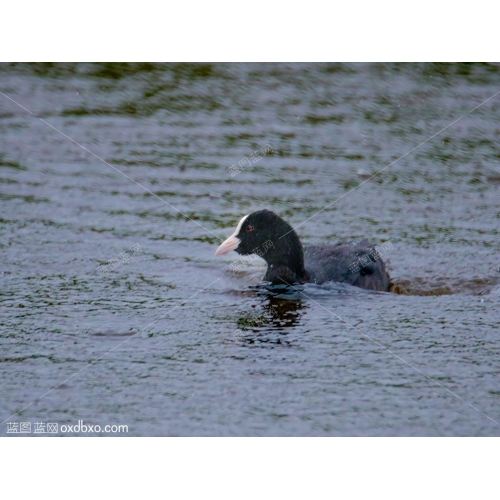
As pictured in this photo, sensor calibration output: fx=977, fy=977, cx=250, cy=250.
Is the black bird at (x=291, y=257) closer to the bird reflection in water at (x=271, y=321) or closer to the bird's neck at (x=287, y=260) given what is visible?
the bird's neck at (x=287, y=260)

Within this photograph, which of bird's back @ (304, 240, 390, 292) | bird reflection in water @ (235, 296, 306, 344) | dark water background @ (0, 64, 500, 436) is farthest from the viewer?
bird's back @ (304, 240, 390, 292)

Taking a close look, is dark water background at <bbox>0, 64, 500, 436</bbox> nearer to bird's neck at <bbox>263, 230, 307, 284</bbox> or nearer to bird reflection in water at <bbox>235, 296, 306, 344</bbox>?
bird reflection in water at <bbox>235, 296, 306, 344</bbox>

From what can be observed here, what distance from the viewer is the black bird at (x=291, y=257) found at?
7652 mm

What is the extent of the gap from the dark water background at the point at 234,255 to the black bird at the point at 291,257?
140 millimetres

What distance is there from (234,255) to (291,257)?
87 centimetres

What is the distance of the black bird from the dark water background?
0.46ft

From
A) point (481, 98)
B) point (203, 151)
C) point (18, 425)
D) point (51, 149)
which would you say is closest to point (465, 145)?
point (481, 98)

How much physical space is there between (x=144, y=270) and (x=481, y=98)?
4.71 meters

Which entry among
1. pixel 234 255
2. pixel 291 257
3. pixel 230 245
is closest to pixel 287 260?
pixel 291 257

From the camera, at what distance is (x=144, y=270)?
25.9 feet

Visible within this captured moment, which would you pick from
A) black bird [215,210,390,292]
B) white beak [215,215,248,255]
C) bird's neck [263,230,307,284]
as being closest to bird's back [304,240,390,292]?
black bird [215,210,390,292]

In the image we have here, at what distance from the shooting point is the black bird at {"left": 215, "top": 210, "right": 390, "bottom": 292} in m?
7.65

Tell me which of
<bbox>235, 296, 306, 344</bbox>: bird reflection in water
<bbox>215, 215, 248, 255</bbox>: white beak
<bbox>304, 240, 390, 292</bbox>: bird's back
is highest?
<bbox>215, 215, 248, 255</bbox>: white beak

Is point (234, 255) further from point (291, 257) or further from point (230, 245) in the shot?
point (291, 257)
